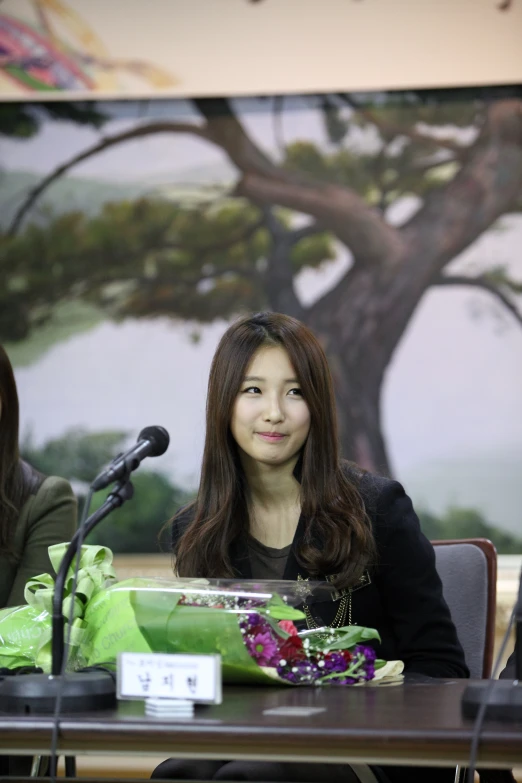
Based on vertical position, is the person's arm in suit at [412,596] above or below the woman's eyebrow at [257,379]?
below

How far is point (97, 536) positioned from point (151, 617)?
2.55 m

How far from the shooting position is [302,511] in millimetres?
2090

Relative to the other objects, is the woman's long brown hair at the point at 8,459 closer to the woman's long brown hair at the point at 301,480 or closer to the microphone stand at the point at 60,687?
the woman's long brown hair at the point at 301,480

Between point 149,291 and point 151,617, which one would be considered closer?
point 151,617

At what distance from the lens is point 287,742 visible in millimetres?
1151

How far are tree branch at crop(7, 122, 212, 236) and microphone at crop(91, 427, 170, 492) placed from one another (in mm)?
2681

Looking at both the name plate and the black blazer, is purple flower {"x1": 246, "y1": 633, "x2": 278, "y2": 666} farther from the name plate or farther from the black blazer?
the black blazer

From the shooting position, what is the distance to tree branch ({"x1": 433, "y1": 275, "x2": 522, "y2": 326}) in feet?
12.5

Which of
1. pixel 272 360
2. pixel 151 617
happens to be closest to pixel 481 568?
pixel 272 360

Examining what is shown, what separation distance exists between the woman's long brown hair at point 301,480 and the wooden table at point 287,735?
27.3 inches

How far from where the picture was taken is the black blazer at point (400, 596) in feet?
6.43

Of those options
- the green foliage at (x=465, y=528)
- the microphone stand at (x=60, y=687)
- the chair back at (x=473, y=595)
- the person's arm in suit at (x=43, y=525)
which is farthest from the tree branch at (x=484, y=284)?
the microphone stand at (x=60, y=687)

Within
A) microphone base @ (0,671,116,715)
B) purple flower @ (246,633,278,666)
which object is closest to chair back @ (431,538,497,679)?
purple flower @ (246,633,278,666)

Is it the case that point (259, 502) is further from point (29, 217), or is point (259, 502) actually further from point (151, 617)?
point (29, 217)
